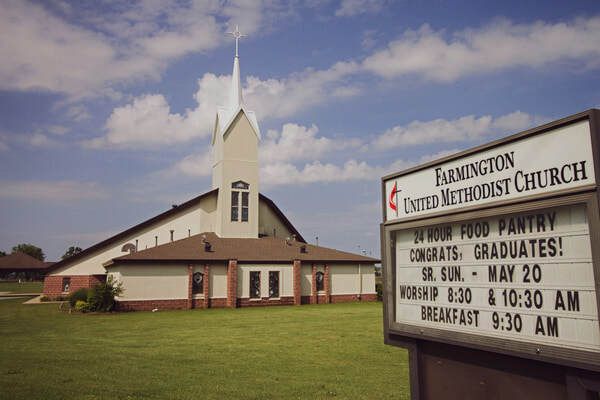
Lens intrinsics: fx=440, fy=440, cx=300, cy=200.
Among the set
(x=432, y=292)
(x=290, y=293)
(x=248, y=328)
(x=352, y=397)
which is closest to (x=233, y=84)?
(x=290, y=293)

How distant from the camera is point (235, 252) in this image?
3166cm

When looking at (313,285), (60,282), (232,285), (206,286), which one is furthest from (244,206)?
(60,282)

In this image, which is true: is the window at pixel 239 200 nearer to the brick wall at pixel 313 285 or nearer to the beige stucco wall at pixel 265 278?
the beige stucco wall at pixel 265 278

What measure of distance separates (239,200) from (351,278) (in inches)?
426

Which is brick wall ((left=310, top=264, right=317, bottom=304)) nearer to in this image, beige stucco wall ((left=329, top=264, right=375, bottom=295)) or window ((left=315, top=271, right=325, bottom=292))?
window ((left=315, top=271, right=325, bottom=292))

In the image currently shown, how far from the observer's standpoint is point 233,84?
1523 inches

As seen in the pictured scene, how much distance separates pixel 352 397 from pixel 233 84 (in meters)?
34.2

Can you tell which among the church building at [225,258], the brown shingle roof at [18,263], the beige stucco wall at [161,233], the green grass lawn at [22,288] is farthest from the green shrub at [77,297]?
the brown shingle roof at [18,263]

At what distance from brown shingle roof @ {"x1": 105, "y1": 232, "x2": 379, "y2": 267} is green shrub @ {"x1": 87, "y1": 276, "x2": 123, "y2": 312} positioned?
1886 mm

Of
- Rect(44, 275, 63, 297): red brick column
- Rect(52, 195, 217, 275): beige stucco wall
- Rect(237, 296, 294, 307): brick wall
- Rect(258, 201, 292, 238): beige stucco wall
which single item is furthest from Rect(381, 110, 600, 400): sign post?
Rect(44, 275, 63, 297): red brick column

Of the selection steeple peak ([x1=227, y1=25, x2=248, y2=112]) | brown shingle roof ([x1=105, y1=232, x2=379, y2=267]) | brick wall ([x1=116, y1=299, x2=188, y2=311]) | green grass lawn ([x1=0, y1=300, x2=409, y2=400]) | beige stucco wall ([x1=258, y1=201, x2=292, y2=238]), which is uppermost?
steeple peak ([x1=227, y1=25, x2=248, y2=112])

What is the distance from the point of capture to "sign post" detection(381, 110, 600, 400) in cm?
301

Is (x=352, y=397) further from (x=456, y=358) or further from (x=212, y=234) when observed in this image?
(x=212, y=234)

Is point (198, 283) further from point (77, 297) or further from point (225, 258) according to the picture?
point (77, 297)
